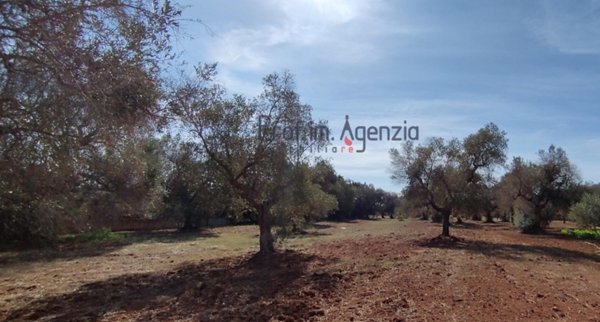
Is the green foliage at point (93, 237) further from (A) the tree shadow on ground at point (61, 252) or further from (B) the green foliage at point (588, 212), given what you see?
(B) the green foliage at point (588, 212)

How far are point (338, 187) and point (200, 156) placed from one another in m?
49.8

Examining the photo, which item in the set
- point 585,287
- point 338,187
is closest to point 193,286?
point 585,287

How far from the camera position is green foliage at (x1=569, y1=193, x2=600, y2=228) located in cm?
2662

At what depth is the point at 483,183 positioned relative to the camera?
2612cm

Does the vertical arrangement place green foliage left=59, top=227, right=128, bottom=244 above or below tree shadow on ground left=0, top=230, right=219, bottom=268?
above

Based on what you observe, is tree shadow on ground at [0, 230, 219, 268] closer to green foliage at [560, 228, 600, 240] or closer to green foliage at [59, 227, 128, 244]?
green foliage at [59, 227, 128, 244]

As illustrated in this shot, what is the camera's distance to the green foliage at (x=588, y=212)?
2662 cm

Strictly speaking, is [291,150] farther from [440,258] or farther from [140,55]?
[140,55]

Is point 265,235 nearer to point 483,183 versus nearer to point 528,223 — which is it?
point 483,183

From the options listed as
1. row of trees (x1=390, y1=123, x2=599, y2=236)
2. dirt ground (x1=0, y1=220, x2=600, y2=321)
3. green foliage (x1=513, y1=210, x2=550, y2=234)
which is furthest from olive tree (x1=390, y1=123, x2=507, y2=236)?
green foliage (x1=513, y1=210, x2=550, y2=234)

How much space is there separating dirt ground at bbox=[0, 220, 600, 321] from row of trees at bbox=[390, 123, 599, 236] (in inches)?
250

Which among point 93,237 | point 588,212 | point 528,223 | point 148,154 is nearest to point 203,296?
point 148,154

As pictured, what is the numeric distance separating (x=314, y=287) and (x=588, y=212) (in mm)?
24080

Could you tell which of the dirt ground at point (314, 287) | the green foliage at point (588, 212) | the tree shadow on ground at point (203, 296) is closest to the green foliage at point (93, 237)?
the dirt ground at point (314, 287)
